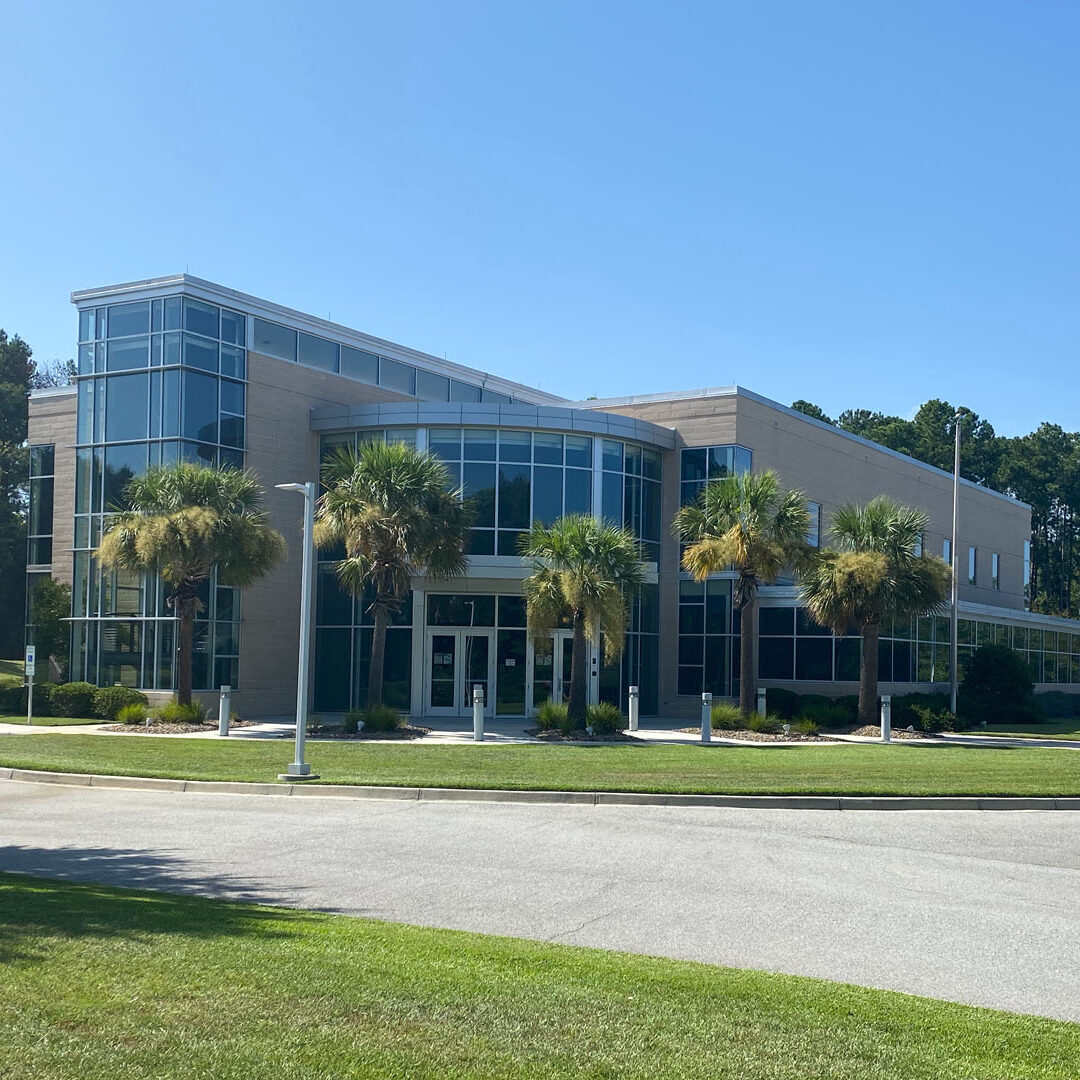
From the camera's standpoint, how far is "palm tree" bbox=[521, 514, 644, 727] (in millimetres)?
28234

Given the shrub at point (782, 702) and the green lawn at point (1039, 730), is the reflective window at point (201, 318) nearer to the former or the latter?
the shrub at point (782, 702)

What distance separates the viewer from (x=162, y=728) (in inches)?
1171

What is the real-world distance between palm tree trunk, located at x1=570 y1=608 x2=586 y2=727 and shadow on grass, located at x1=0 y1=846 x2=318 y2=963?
16964mm

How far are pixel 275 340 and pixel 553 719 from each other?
14562 mm

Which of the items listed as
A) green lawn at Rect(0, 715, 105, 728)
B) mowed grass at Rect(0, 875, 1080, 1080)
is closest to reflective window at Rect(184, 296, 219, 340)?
green lawn at Rect(0, 715, 105, 728)

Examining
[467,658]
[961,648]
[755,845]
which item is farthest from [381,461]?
[961,648]

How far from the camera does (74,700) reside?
32781 millimetres

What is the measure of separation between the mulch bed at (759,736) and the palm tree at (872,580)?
9.80ft

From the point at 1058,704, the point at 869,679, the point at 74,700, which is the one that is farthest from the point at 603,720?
the point at 1058,704

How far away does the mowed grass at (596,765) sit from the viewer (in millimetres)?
19125

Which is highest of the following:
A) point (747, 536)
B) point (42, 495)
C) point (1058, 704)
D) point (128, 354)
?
point (128, 354)

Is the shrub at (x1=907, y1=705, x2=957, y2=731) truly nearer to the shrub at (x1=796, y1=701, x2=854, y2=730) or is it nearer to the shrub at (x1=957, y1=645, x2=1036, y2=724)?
the shrub at (x1=796, y1=701, x2=854, y2=730)

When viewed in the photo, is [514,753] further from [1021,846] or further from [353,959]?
[353,959]

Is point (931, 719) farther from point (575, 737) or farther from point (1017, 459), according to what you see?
point (1017, 459)
